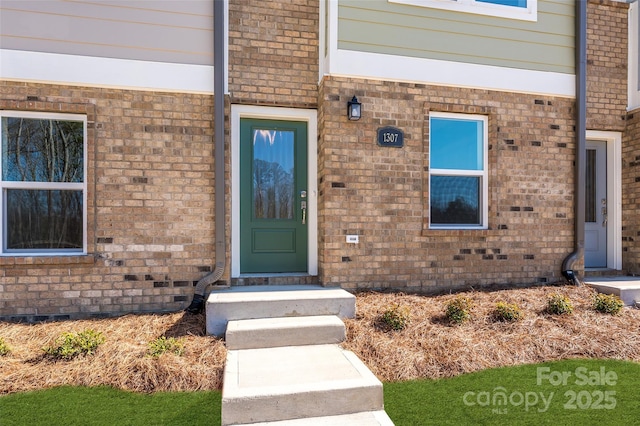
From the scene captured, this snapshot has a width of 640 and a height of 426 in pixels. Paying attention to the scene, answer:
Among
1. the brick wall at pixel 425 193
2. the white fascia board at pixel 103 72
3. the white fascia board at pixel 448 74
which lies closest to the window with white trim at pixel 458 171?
the brick wall at pixel 425 193

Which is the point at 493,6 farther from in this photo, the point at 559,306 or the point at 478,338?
the point at 478,338

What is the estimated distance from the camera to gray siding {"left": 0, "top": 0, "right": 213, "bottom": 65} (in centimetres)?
449

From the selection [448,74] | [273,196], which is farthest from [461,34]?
[273,196]

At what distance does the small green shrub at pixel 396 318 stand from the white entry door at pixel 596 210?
4.20m

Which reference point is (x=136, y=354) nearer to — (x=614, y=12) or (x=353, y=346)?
(x=353, y=346)

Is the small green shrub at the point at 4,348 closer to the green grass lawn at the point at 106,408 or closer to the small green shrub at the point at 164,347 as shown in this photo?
the green grass lawn at the point at 106,408

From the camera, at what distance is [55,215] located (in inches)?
185

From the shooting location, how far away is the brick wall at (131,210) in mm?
4508

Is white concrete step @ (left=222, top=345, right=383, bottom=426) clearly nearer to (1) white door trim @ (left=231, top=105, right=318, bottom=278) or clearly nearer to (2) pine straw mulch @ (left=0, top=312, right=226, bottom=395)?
(2) pine straw mulch @ (left=0, top=312, right=226, bottom=395)

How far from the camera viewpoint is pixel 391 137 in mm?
5105

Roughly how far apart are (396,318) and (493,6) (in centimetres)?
446

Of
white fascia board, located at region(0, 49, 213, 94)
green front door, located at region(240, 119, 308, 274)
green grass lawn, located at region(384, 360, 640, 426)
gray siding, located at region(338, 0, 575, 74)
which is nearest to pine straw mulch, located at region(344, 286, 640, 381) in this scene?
green grass lawn, located at region(384, 360, 640, 426)

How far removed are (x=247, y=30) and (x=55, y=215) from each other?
3295 millimetres

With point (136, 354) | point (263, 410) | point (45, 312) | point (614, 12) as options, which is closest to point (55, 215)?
point (45, 312)
